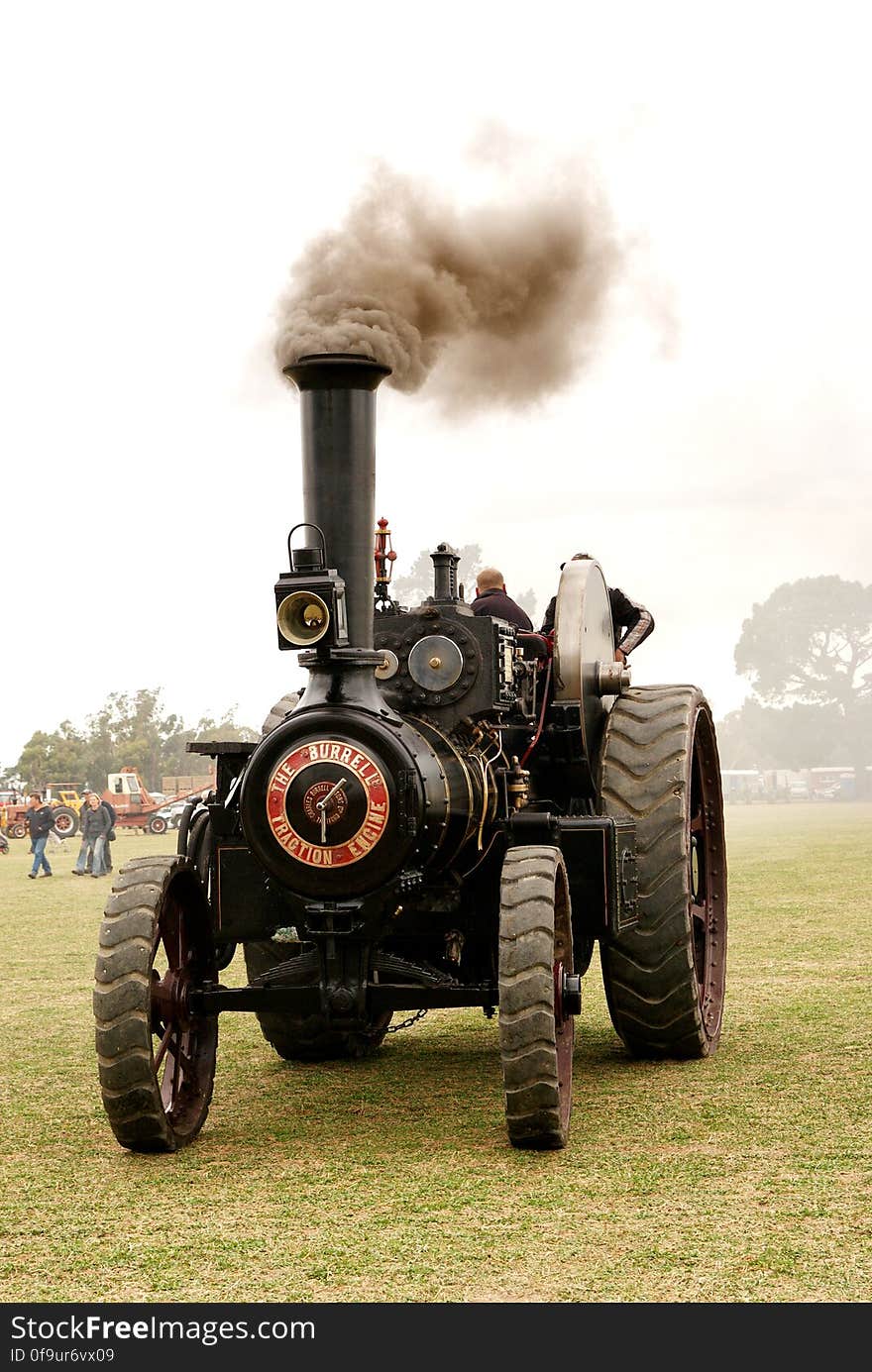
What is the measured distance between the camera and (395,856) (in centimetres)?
597

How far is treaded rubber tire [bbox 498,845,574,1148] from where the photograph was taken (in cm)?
565

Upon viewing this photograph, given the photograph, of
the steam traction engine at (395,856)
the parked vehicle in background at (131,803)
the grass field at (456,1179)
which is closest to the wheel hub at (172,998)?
the steam traction engine at (395,856)

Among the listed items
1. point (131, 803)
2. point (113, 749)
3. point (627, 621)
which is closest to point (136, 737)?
point (113, 749)

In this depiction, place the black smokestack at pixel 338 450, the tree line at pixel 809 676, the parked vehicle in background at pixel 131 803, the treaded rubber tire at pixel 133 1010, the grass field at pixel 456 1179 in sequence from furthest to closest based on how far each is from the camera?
1. the tree line at pixel 809 676
2. the parked vehicle in background at pixel 131 803
3. the black smokestack at pixel 338 450
4. the treaded rubber tire at pixel 133 1010
5. the grass field at pixel 456 1179

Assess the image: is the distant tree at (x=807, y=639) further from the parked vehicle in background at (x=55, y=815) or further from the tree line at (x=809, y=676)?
the parked vehicle in background at (x=55, y=815)

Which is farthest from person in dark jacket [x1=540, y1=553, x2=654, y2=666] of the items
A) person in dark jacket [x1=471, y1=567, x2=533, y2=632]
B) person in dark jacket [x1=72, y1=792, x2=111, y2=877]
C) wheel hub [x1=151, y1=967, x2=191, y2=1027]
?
person in dark jacket [x1=72, y1=792, x2=111, y2=877]

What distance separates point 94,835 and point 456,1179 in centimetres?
2238

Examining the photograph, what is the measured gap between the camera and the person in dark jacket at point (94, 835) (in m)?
26.8

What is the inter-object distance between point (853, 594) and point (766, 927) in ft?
306

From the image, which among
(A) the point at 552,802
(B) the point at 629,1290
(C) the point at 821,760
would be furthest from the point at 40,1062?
(C) the point at 821,760

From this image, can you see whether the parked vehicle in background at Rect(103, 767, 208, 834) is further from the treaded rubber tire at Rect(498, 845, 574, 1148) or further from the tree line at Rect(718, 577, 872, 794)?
the tree line at Rect(718, 577, 872, 794)

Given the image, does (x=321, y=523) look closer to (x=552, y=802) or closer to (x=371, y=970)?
(x=371, y=970)

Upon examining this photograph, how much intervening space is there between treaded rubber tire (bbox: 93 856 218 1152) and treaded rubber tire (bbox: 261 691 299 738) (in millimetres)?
1335

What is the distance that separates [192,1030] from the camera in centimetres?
649
